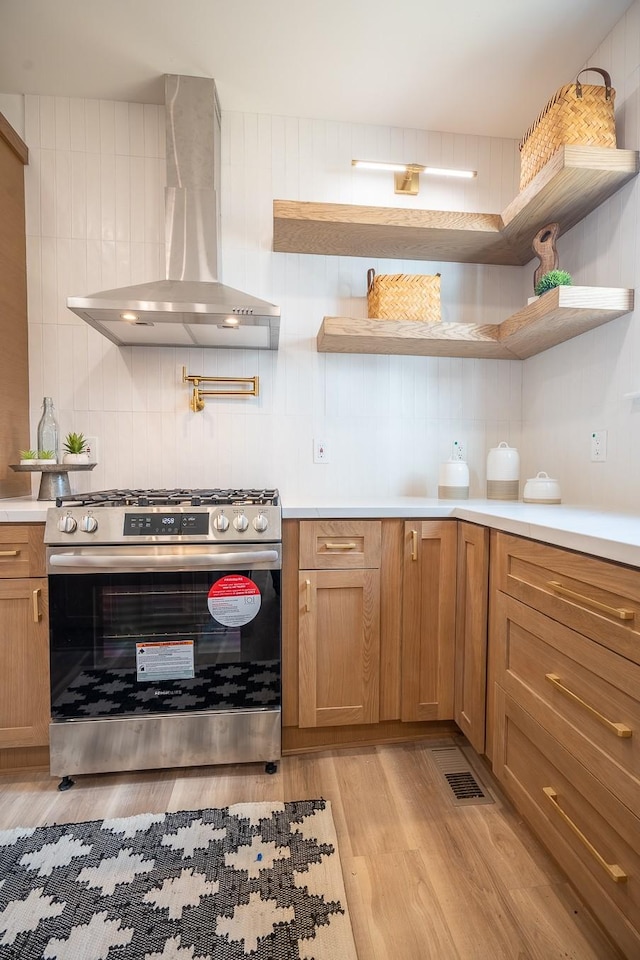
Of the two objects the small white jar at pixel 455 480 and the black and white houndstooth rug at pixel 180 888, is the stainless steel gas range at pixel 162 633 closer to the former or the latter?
the black and white houndstooth rug at pixel 180 888

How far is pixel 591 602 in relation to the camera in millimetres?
996

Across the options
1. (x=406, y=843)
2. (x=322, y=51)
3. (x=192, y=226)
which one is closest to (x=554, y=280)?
(x=322, y=51)

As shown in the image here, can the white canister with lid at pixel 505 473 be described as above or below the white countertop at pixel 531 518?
above

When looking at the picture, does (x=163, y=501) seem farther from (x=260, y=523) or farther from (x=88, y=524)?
(x=260, y=523)

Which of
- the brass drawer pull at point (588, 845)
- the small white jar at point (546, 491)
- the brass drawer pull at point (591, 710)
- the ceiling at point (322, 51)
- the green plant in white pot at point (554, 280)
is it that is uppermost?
the ceiling at point (322, 51)

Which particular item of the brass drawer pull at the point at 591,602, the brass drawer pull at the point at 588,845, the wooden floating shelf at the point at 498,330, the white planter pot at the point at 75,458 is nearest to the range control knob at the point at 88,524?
the white planter pot at the point at 75,458

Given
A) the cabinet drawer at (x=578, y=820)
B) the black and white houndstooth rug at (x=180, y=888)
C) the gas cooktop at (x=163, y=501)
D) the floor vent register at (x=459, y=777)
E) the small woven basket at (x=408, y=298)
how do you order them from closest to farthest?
the cabinet drawer at (x=578, y=820) < the black and white houndstooth rug at (x=180, y=888) < the floor vent register at (x=459, y=777) < the gas cooktop at (x=163, y=501) < the small woven basket at (x=408, y=298)

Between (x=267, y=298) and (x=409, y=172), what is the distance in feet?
3.02

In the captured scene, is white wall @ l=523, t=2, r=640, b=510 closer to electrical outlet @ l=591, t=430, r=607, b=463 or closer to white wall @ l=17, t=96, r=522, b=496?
electrical outlet @ l=591, t=430, r=607, b=463

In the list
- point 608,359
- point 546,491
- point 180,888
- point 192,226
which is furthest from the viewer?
point 192,226

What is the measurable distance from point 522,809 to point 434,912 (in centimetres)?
35

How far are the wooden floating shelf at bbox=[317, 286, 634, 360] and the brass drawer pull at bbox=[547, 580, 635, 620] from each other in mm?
1029

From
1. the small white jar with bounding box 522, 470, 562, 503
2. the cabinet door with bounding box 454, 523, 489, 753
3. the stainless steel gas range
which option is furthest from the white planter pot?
the small white jar with bounding box 522, 470, 562, 503

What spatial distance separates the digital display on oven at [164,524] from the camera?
1525 mm
